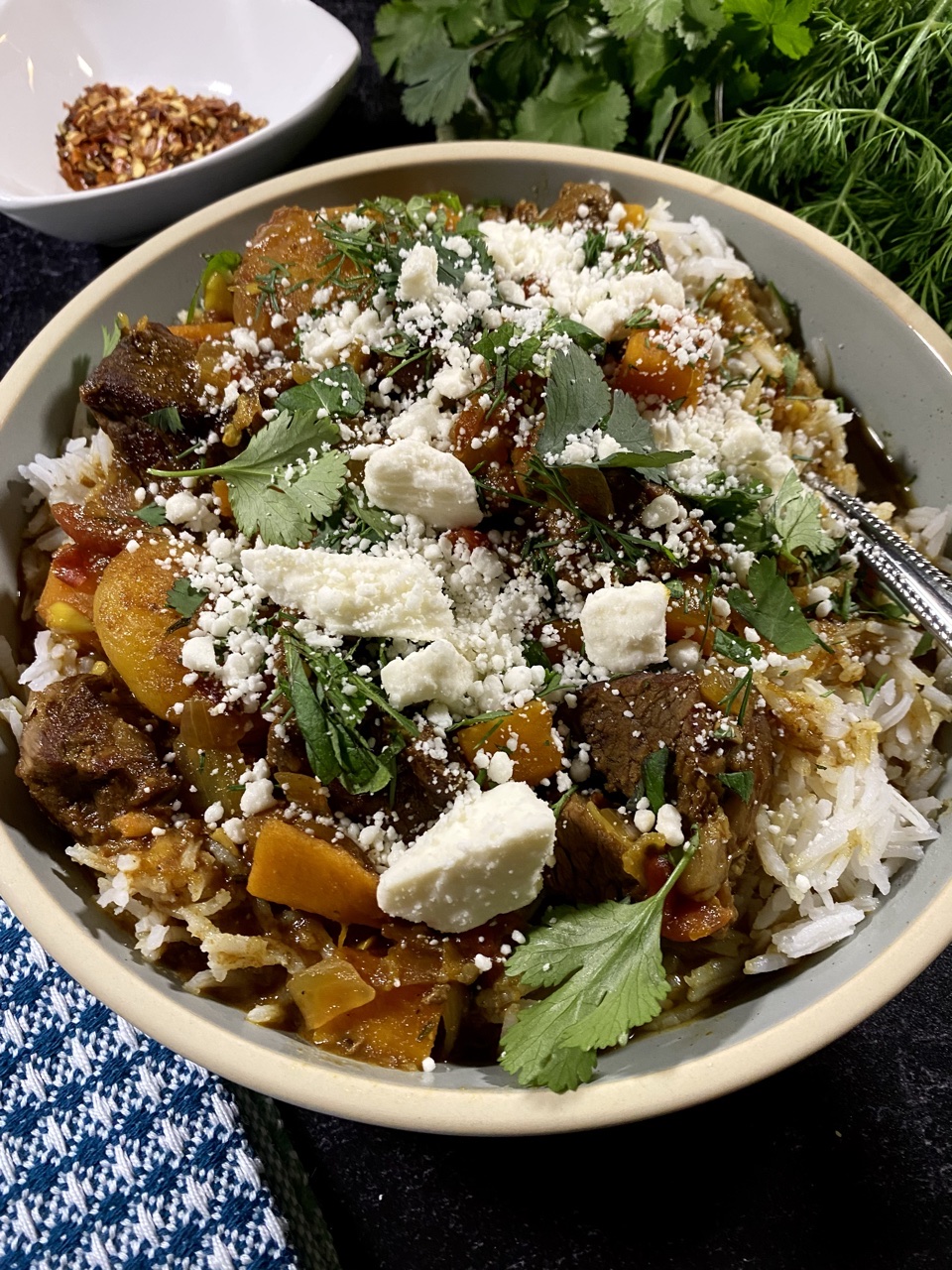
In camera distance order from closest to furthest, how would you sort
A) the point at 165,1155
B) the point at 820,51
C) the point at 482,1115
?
the point at 482,1115 < the point at 165,1155 < the point at 820,51

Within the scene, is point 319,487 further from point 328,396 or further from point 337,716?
point 337,716

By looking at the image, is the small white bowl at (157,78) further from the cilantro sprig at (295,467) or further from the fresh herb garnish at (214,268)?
the cilantro sprig at (295,467)

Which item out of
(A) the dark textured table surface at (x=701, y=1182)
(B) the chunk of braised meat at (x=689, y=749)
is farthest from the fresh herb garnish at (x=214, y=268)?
(A) the dark textured table surface at (x=701, y=1182)

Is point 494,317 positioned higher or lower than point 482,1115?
higher

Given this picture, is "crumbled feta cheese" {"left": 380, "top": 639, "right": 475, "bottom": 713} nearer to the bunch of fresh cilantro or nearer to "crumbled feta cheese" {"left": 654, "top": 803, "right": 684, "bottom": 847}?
"crumbled feta cheese" {"left": 654, "top": 803, "right": 684, "bottom": 847}

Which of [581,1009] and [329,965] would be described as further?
[329,965]

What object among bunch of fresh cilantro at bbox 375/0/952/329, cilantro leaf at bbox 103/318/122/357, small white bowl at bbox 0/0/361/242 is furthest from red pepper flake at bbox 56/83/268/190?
cilantro leaf at bbox 103/318/122/357

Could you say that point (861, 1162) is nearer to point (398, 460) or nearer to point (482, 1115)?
point (482, 1115)

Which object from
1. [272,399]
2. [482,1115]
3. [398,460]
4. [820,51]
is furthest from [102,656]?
[820,51]
